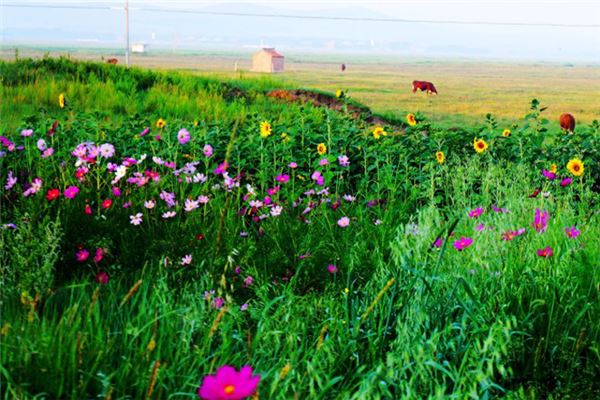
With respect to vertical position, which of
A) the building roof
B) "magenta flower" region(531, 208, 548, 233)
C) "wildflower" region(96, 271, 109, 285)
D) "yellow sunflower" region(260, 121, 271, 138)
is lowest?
"wildflower" region(96, 271, 109, 285)

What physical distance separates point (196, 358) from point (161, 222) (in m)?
1.80

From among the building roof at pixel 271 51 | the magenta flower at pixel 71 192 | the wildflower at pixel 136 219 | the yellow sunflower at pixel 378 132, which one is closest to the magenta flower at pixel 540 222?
the wildflower at pixel 136 219

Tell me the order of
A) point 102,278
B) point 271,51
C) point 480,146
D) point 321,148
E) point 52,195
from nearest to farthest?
1. point 102,278
2. point 52,195
3. point 321,148
4. point 480,146
5. point 271,51

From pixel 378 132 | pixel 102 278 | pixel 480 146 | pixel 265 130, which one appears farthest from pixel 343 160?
pixel 102 278

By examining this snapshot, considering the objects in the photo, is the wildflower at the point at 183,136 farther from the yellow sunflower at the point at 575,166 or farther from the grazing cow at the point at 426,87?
the grazing cow at the point at 426,87

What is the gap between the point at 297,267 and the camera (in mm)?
3455

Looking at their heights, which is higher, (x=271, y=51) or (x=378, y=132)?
(x=271, y=51)

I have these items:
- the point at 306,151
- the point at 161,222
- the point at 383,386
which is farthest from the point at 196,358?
the point at 306,151

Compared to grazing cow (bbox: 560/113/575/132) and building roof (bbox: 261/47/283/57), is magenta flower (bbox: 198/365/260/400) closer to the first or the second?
grazing cow (bbox: 560/113/575/132)

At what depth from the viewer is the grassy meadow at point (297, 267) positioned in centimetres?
223

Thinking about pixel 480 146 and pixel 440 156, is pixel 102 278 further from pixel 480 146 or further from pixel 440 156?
pixel 480 146

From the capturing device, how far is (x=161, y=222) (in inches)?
156

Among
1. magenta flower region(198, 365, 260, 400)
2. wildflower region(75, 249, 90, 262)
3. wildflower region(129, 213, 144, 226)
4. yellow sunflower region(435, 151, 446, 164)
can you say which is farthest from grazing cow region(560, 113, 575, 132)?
magenta flower region(198, 365, 260, 400)

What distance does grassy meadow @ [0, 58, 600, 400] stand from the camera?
2234 mm
